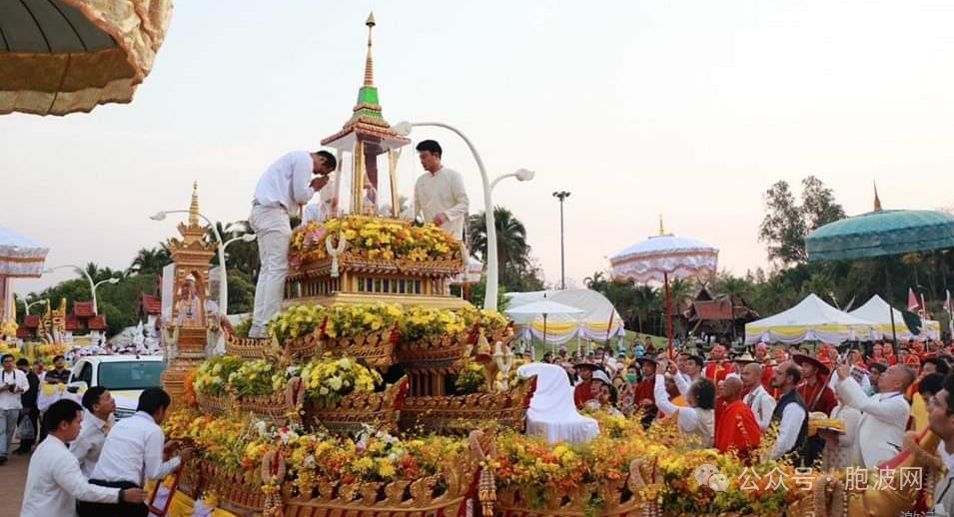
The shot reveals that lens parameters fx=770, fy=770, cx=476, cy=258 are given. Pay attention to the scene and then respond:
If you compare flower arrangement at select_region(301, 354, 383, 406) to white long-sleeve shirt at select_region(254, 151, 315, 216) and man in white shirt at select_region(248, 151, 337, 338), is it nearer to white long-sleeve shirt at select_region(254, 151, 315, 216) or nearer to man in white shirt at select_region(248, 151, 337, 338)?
man in white shirt at select_region(248, 151, 337, 338)

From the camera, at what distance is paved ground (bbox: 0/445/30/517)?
9.76 metres

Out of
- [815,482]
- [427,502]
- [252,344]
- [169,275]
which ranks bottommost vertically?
[427,502]

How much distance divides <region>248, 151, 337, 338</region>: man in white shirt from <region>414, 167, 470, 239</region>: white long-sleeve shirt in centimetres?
115

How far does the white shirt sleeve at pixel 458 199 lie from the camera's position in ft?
29.9

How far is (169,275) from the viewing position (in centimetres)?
1337

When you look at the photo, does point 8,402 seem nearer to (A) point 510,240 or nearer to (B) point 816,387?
(B) point 816,387

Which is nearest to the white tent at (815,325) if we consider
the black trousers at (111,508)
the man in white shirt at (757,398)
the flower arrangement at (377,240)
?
the man in white shirt at (757,398)

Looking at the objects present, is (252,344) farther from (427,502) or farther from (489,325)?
(427,502)

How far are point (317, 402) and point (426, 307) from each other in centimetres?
172

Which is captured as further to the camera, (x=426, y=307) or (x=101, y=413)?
(x=426, y=307)

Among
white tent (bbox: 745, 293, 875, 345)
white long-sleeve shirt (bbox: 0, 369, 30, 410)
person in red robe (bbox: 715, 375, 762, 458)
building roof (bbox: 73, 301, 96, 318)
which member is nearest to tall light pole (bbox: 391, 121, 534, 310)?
person in red robe (bbox: 715, 375, 762, 458)

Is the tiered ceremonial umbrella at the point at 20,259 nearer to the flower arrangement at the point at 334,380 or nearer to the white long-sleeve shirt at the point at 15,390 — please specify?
the white long-sleeve shirt at the point at 15,390

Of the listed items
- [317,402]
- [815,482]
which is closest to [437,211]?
[317,402]

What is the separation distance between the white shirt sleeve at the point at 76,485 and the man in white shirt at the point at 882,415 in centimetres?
591
